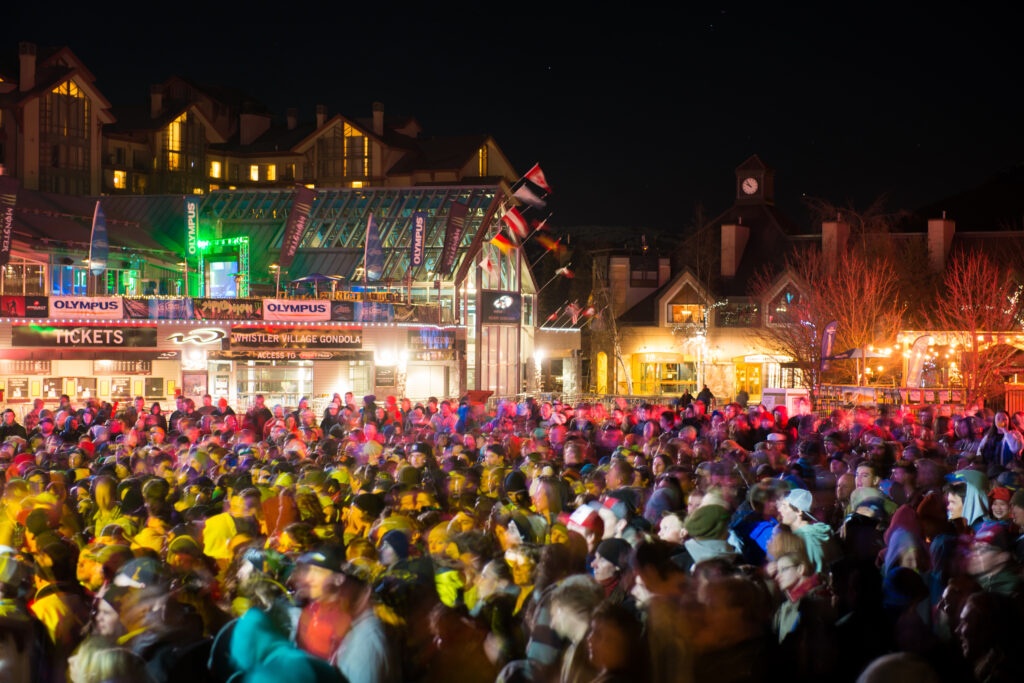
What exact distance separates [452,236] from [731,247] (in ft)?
66.2

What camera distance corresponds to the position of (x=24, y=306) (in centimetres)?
3219

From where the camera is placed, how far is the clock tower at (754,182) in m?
55.8

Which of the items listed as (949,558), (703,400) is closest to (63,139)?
(703,400)

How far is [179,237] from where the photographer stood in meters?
44.9

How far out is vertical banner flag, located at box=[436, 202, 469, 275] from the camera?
37812 millimetres

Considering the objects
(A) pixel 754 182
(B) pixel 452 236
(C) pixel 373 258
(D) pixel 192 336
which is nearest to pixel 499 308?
(B) pixel 452 236

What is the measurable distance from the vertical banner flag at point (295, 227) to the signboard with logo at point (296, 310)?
5.45m

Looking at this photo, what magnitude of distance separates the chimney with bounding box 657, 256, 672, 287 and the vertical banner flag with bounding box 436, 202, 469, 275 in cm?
1742

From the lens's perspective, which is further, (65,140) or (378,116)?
(378,116)

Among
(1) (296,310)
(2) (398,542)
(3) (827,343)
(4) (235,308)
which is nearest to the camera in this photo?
(2) (398,542)

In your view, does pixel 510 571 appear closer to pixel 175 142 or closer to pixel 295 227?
pixel 295 227

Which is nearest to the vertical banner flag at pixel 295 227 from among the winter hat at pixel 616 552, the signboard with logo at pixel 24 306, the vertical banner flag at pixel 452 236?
the vertical banner flag at pixel 452 236

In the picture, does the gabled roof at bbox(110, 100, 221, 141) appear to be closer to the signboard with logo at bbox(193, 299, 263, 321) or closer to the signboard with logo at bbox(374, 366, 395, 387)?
the signboard with logo at bbox(193, 299, 263, 321)

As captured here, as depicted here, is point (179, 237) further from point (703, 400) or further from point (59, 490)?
point (59, 490)
